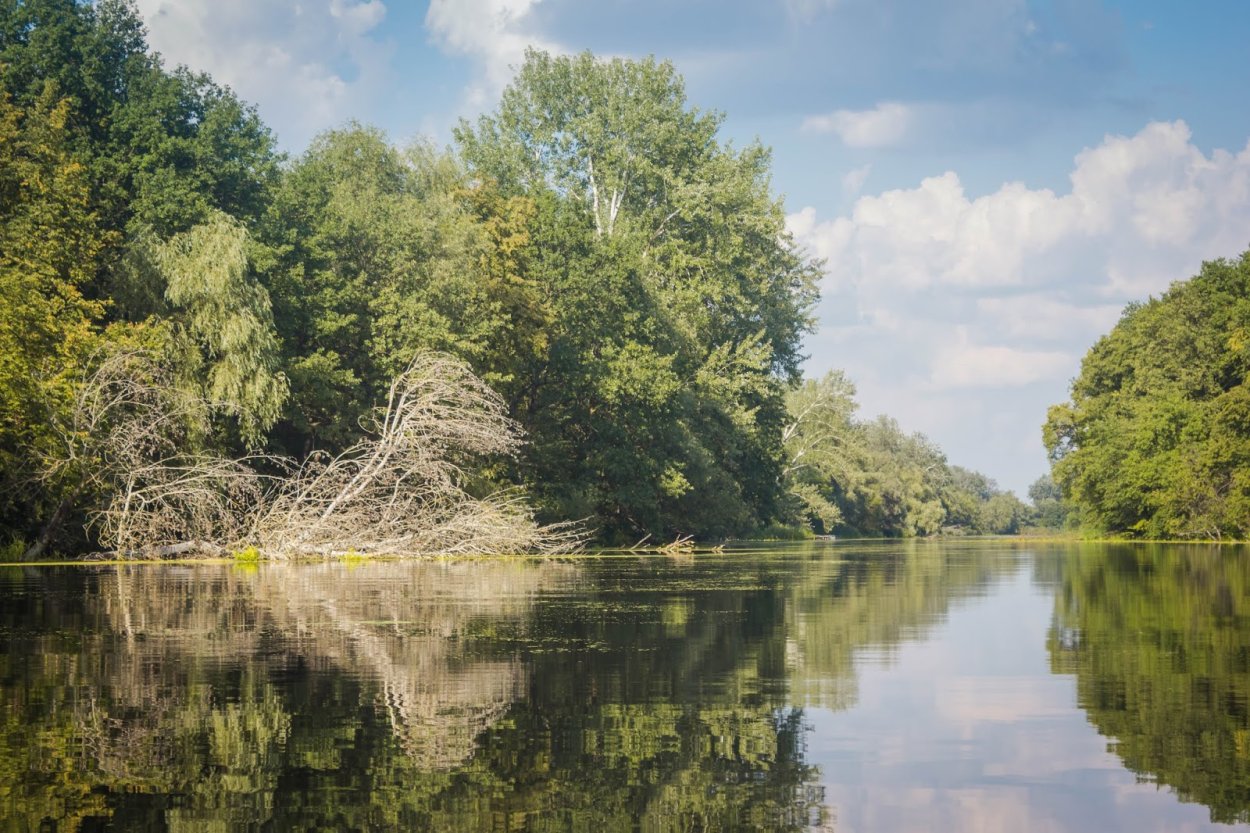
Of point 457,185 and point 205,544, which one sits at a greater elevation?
point 457,185

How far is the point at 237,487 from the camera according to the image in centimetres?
3809

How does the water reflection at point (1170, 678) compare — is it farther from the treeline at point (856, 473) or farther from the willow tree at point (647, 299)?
the treeline at point (856, 473)

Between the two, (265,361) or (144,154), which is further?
(144,154)

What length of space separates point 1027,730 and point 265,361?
111 ft

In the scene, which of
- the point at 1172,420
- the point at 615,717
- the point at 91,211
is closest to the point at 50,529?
the point at 91,211

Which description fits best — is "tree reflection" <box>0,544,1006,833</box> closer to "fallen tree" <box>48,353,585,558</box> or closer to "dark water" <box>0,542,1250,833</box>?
"dark water" <box>0,542,1250,833</box>

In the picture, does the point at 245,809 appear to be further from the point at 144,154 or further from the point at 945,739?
the point at 144,154

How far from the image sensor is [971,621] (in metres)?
19.9

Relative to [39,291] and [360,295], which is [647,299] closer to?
[360,295]

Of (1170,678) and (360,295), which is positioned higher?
(360,295)

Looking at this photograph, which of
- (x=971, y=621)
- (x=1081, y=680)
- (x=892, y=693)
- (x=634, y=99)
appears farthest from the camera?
(x=634, y=99)

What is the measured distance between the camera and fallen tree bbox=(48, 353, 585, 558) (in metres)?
35.7

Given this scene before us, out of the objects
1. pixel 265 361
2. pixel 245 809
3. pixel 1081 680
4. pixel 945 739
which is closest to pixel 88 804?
pixel 245 809

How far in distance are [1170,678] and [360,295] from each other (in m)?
39.1
